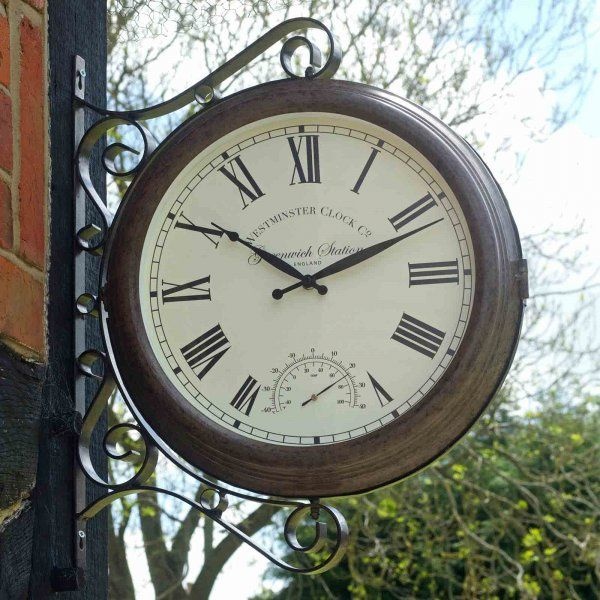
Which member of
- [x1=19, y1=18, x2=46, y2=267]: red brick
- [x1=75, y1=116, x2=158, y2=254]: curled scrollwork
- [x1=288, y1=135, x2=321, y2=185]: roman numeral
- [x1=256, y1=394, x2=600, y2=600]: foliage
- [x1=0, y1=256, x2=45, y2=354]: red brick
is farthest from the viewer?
[x1=256, y1=394, x2=600, y2=600]: foliage

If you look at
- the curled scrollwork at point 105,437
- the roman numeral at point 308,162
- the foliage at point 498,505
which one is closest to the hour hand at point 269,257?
the roman numeral at point 308,162

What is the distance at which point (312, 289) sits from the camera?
5.93 feet

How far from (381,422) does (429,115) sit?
0.53 m

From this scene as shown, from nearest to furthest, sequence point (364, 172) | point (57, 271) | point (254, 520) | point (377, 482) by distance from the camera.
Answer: point (377, 482)
point (364, 172)
point (57, 271)
point (254, 520)

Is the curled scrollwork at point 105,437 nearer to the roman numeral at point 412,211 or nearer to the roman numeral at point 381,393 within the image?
the roman numeral at point 381,393

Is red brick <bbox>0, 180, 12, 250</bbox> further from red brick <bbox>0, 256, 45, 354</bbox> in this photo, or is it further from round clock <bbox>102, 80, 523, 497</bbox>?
round clock <bbox>102, 80, 523, 497</bbox>

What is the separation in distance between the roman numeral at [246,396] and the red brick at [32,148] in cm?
38

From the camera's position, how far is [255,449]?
5.64ft

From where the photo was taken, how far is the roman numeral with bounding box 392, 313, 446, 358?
1.72 m

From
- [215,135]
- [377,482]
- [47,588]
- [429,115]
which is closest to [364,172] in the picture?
[429,115]

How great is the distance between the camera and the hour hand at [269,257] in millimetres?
1810

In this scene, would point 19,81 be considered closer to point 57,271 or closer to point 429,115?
point 57,271

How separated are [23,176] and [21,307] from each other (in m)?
0.22

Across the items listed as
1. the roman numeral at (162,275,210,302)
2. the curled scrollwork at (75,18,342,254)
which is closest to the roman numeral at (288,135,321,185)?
the curled scrollwork at (75,18,342,254)
